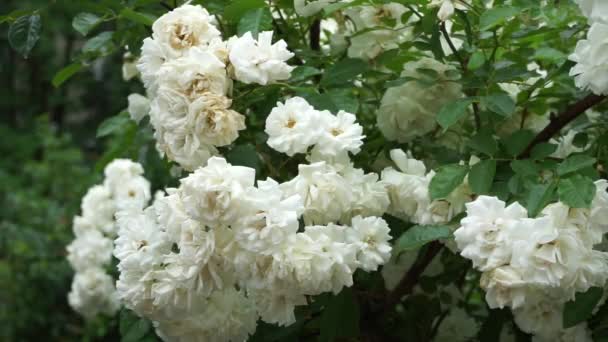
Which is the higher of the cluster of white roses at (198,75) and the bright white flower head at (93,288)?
the cluster of white roses at (198,75)

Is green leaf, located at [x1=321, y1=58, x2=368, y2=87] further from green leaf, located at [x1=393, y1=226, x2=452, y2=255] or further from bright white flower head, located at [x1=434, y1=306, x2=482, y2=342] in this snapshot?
bright white flower head, located at [x1=434, y1=306, x2=482, y2=342]

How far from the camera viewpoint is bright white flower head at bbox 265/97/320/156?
3.30ft

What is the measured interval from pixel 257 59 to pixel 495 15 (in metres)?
0.32

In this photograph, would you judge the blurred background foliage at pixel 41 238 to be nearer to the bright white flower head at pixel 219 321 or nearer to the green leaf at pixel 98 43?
the green leaf at pixel 98 43

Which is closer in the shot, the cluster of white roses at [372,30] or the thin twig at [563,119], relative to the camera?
the thin twig at [563,119]

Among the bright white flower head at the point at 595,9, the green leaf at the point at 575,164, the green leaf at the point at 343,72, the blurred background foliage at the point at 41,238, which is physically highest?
the bright white flower head at the point at 595,9

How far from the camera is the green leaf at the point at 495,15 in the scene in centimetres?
104

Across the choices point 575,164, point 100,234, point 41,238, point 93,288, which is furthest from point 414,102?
point 41,238

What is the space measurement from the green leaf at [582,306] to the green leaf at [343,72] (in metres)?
0.43

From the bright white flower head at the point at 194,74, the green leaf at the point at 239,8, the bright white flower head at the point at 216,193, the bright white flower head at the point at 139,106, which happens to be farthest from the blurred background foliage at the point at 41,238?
the bright white flower head at the point at 216,193

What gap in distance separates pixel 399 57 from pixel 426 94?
3.0 inches

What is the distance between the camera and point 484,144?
1.11m

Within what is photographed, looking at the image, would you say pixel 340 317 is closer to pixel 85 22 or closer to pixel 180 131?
pixel 180 131

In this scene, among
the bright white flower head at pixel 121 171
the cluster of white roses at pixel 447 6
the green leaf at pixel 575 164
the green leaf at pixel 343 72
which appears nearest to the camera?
the green leaf at pixel 575 164
